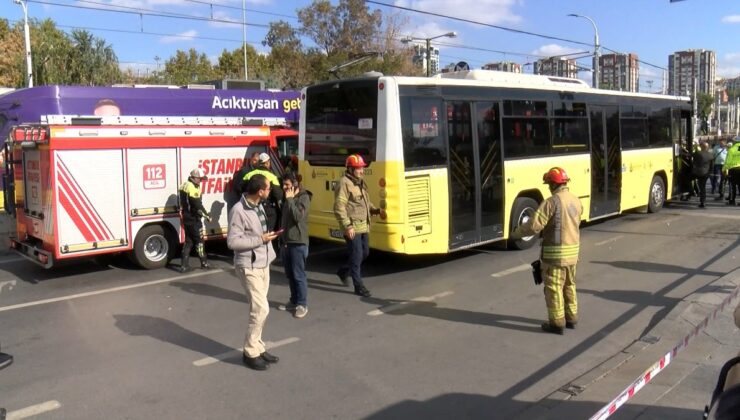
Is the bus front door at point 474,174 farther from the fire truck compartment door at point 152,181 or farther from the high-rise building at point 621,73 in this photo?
the high-rise building at point 621,73

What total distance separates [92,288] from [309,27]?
31366 mm

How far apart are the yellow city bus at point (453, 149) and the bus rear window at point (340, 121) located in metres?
0.02

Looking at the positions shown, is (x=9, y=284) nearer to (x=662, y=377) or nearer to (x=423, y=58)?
(x=662, y=377)

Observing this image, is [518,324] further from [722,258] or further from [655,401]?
[722,258]

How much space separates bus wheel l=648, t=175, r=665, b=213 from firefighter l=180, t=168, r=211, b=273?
34.7ft

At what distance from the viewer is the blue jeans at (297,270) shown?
6965mm

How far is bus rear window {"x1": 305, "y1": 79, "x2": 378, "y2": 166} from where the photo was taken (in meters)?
8.59

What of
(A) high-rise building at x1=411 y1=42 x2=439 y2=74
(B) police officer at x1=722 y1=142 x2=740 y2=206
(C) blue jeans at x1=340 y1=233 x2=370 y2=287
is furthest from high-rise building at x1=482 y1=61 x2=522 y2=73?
(C) blue jeans at x1=340 y1=233 x2=370 y2=287

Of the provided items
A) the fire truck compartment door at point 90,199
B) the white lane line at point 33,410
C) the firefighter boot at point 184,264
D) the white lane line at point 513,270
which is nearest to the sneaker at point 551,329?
the white lane line at point 513,270

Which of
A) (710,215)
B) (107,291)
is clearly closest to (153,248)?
(107,291)

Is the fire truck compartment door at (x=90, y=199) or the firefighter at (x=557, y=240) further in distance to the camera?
the fire truck compartment door at (x=90, y=199)

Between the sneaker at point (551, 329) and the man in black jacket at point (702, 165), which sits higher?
the man in black jacket at point (702, 165)

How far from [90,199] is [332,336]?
4906 millimetres

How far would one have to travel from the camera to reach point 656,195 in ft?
48.6
